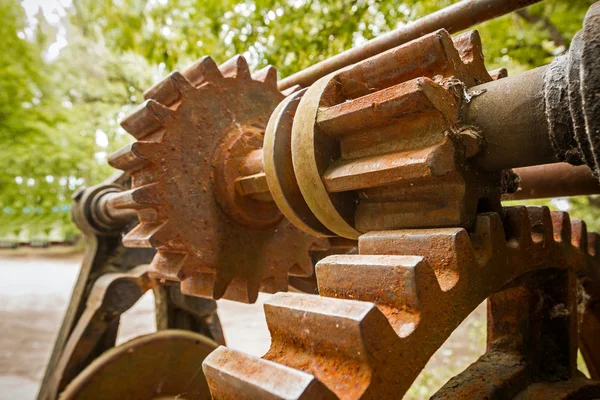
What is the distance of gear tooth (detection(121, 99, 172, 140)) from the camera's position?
120 centimetres

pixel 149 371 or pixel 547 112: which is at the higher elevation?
pixel 547 112

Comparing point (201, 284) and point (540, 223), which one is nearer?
point (540, 223)

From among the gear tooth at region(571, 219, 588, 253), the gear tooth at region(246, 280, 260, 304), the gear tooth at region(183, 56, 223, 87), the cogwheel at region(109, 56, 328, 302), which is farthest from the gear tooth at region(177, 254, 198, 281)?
the gear tooth at region(571, 219, 588, 253)

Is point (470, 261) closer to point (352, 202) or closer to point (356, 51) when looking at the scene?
point (352, 202)

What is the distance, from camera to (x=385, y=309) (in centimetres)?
66

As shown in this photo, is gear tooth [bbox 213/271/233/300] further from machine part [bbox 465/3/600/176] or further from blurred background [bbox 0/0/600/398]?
blurred background [bbox 0/0/600/398]

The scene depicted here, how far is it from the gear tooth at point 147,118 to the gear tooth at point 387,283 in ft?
2.36

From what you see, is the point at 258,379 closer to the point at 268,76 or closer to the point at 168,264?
the point at 168,264

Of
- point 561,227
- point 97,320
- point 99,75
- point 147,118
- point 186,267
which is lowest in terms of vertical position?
point 97,320

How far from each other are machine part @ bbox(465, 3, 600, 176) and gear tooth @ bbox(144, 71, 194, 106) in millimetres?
823

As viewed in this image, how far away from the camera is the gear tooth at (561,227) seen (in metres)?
0.94

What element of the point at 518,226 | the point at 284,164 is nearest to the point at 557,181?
the point at 518,226

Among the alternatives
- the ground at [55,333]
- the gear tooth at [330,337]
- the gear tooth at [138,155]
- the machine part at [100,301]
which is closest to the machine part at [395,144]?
the gear tooth at [330,337]

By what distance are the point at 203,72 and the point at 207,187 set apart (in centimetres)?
35
